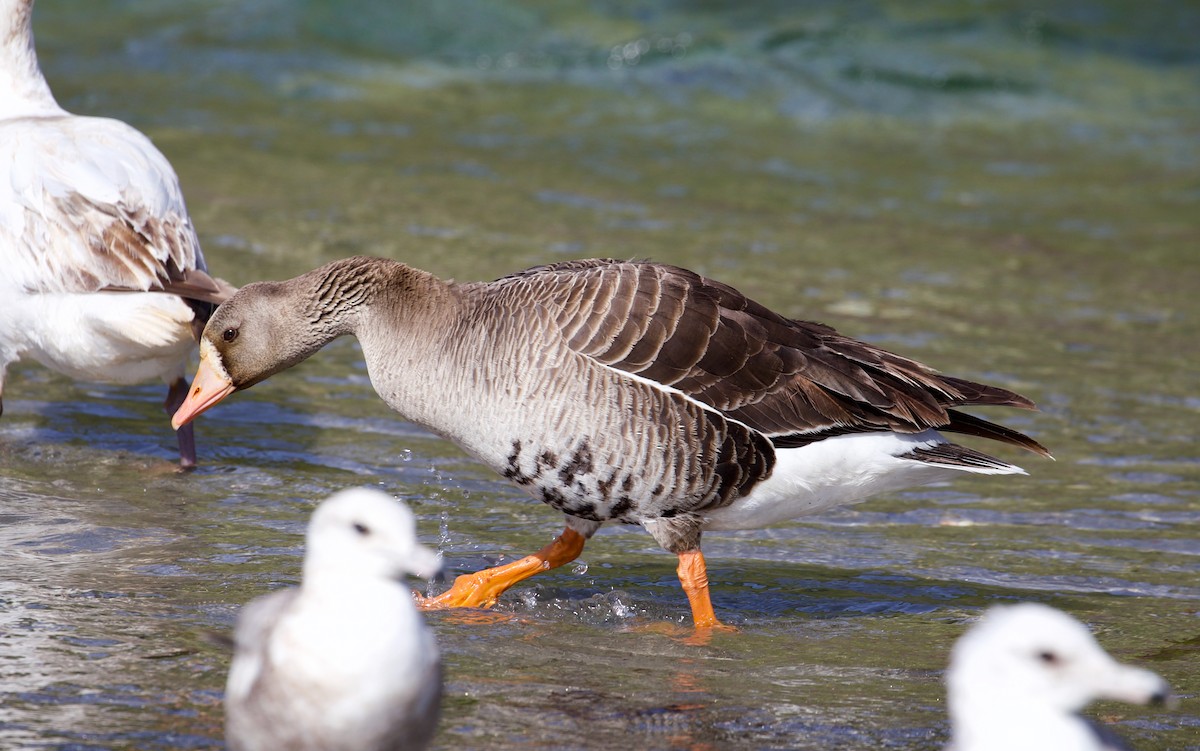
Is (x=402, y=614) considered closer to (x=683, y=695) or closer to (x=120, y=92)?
(x=683, y=695)

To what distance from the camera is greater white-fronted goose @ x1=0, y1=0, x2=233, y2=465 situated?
704 centimetres

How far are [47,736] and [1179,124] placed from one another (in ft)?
59.3

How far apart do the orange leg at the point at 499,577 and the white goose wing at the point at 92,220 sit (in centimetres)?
184

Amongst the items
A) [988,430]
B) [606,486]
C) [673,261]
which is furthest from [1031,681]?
[673,261]

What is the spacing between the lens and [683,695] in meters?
5.26

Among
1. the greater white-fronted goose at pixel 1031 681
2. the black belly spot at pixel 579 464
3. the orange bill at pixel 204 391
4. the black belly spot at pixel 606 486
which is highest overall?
the orange bill at pixel 204 391

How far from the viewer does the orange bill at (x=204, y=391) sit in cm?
632

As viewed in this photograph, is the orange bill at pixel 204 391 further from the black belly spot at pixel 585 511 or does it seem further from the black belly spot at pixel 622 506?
the black belly spot at pixel 622 506

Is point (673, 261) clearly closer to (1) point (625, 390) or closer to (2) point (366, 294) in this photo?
(2) point (366, 294)

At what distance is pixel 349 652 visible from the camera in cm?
378

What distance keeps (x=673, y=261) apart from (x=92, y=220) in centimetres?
563

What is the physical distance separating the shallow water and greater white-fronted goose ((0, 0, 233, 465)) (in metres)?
0.61

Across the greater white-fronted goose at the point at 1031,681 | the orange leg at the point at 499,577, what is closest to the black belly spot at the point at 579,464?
the orange leg at the point at 499,577

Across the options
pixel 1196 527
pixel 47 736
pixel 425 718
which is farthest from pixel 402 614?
pixel 1196 527
